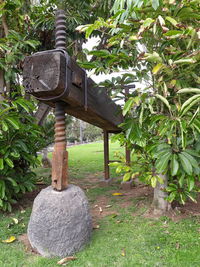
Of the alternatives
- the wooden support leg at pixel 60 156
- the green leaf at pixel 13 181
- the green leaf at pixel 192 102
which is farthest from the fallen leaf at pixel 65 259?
the green leaf at pixel 192 102

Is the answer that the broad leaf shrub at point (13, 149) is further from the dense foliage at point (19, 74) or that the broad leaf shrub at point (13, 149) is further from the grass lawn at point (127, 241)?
the grass lawn at point (127, 241)

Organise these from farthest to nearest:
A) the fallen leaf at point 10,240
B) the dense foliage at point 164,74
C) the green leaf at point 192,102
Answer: the fallen leaf at point 10,240 → the dense foliage at point 164,74 → the green leaf at point 192,102

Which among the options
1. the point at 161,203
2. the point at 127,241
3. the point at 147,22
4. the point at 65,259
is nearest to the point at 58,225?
the point at 65,259

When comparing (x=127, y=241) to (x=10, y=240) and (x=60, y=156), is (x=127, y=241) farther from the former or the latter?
(x=10, y=240)

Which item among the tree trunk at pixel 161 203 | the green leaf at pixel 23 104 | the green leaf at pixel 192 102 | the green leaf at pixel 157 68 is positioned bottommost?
the tree trunk at pixel 161 203

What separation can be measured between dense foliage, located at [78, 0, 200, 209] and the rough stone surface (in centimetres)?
61

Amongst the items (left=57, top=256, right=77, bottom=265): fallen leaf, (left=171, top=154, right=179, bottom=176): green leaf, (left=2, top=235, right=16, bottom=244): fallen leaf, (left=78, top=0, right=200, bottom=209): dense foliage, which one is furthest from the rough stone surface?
(left=171, top=154, right=179, bottom=176): green leaf

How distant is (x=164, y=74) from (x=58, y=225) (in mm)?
1571

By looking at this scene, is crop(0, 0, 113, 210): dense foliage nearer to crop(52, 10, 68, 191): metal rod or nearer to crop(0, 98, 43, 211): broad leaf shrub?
crop(0, 98, 43, 211): broad leaf shrub

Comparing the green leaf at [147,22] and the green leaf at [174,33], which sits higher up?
the green leaf at [147,22]

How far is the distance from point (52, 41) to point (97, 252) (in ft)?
11.9

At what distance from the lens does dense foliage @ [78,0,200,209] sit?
1626mm

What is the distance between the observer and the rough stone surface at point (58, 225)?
1.92 m

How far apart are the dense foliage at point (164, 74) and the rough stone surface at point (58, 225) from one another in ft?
1.99
